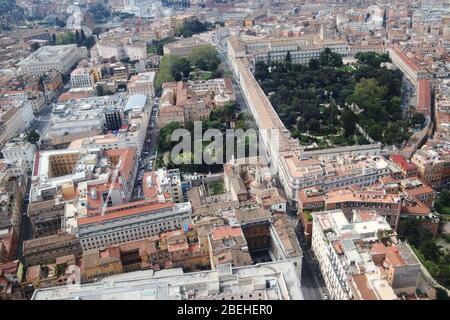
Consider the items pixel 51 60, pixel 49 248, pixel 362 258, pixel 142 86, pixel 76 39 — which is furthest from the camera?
pixel 76 39

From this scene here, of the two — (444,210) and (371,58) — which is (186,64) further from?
(444,210)

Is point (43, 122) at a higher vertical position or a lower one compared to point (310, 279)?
higher

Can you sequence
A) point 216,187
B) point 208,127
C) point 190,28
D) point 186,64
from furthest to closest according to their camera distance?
point 190,28 < point 186,64 < point 208,127 < point 216,187

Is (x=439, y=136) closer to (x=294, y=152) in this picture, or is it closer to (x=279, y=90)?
(x=294, y=152)

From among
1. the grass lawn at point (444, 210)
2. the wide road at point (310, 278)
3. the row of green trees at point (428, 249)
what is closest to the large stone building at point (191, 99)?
the wide road at point (310, 278)

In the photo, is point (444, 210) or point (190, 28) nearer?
point (444, 210)

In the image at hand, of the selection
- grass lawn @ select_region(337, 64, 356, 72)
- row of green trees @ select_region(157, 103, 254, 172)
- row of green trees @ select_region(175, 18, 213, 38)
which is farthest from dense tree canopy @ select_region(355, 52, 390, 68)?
row of green trees @ select_region(175, 18, 213, 38)

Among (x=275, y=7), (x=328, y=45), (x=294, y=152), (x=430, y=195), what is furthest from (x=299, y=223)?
(x=275, y=7)

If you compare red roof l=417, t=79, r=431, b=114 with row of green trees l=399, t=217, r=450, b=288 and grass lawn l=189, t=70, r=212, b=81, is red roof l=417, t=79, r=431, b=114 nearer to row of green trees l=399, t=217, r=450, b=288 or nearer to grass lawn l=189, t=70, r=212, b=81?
row of green trees l=399, t=217, r=450, b=288

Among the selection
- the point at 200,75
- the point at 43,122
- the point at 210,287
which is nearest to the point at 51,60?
the point at 43,122
